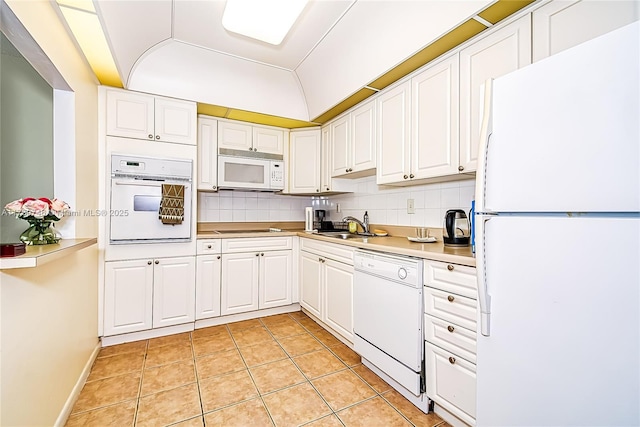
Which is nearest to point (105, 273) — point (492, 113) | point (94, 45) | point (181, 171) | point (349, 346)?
point (181, 171)

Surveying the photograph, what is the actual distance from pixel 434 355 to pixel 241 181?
240 cm

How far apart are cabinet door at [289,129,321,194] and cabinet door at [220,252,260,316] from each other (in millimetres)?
943

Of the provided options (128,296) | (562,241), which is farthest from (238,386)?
(562,241)

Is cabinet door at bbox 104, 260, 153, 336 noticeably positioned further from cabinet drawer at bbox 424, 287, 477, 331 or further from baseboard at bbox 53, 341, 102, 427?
cabinet drawer at bbox 424, 287, 477, 331

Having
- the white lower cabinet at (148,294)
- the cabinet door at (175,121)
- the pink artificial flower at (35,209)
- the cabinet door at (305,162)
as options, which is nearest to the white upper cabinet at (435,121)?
the cabinet door at (305,162)

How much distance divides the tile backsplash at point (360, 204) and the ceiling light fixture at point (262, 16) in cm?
157

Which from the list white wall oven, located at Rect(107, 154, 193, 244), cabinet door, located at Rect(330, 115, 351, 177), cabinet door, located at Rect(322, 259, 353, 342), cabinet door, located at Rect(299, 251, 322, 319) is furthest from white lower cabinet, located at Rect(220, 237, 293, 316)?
cabinet door, located at Rect(330, 115, 351, 177)

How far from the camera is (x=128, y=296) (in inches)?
94.0

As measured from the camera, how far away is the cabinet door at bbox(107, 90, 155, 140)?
7.72 ft

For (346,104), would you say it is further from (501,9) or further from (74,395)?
(74,395)

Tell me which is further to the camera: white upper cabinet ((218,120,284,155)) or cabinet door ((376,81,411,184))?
white upper cabinet ((218,120,284,155))

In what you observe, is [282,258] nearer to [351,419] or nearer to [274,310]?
[274,310]

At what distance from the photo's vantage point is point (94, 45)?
1806mm

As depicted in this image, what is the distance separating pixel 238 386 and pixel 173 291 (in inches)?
46.0
